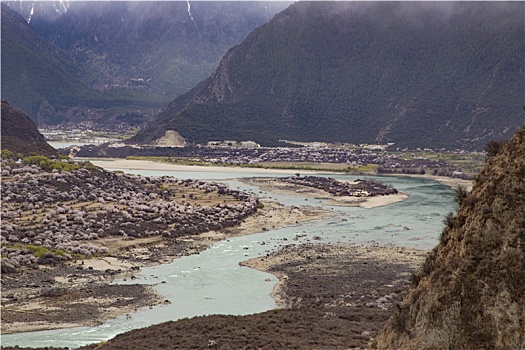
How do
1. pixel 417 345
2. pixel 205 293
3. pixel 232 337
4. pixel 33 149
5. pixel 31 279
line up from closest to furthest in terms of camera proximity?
1. pixel 417 345
2. pixel 232 337
3. pixel 205 293
4. pixel 31 279
5. pixel 33 149

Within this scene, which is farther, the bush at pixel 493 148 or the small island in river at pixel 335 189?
the small island in river at pixel 335 189

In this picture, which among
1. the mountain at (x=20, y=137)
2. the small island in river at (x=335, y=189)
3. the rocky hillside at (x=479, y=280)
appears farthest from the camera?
the mountain at (x=20, y=137)

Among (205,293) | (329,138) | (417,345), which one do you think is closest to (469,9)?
(329,138)

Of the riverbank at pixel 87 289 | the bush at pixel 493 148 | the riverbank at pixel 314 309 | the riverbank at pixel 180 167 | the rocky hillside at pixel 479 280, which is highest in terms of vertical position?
the bush at pixel 493 148

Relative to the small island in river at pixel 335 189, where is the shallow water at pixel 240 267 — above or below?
below

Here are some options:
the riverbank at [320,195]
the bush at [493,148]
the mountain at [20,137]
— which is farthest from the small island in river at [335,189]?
the bush at [493,148]

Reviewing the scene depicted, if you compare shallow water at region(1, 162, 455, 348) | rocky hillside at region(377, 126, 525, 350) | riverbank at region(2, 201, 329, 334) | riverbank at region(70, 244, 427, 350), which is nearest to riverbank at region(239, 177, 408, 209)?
shallow water at region(1, 162, 455, 348)

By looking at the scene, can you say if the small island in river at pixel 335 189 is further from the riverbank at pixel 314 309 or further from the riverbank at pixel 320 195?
the riverbank at pixel 314 309

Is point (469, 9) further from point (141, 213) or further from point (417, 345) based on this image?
point (417, 345)
